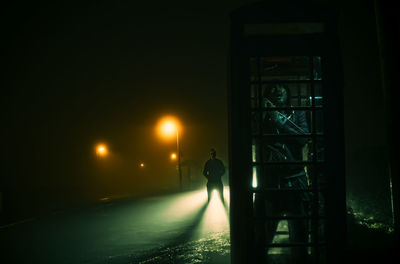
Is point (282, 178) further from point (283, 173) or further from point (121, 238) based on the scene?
point (121, 238)

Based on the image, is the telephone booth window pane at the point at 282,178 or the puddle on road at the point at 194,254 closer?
the telephone booth window pane at the point at 282,178

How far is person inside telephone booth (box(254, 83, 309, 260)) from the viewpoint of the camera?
14.4ft

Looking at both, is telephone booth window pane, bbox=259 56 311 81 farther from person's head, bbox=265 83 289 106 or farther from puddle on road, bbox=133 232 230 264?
puddle on road, bbox=133 232 230 264

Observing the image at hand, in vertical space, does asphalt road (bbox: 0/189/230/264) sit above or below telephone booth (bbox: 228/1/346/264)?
below

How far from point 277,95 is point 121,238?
603cm

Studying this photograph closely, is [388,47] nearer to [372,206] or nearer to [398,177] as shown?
[398,177]

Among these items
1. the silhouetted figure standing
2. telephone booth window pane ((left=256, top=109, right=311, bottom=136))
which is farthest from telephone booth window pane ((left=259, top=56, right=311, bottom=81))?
the silhouetted figure standing

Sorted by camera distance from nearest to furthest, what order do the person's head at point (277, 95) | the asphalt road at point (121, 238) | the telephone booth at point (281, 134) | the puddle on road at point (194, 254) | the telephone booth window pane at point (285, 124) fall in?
the telephone booth at point (281, 134) → the telephone booth window pane at point (285, 124) → the person's head at point (277, 95) → the puddle on road at point (194, 254) → the asphalt road at point (121, 238)

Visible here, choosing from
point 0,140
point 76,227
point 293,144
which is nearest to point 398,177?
point 293,144

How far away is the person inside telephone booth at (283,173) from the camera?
4.40m

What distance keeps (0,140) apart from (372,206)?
173 ft

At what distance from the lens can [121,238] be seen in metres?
9.19

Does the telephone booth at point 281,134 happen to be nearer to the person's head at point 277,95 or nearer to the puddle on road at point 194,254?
the person's head at point 277,95

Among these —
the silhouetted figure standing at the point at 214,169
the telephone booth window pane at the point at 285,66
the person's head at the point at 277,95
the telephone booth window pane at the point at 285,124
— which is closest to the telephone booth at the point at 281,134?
the telephone booth window pane at the point at 285,124
